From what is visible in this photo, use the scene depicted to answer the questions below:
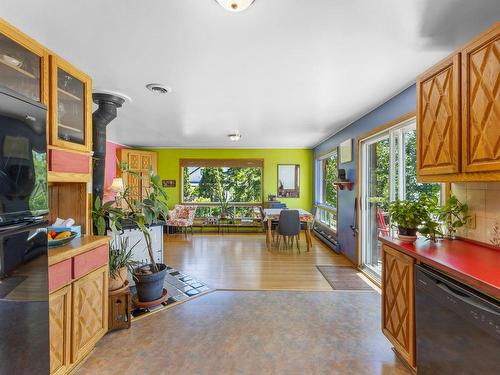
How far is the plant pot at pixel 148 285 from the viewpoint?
8.13 ft

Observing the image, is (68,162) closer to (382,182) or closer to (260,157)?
(382,182)

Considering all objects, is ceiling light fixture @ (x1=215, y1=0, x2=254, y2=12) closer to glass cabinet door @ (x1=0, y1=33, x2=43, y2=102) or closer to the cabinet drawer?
glass cabinet door @ (x1=0, y1=33, x2=43, y2=102)

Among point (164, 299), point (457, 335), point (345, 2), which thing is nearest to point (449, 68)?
point (345, 2)

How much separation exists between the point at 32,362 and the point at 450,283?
2.18m

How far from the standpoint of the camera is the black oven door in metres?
1.00

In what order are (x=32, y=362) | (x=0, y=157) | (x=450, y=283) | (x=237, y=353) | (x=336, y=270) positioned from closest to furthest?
(x=0, y=157), (x=32, y=362), (x=450, y=283), (x=237, y=353), (x=336, y=270)

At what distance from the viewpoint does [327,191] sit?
581 cm

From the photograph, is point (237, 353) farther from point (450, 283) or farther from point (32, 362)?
point (450, 283)

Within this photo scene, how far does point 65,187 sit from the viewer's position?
2.04 meters

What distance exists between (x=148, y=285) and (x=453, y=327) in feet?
8.29

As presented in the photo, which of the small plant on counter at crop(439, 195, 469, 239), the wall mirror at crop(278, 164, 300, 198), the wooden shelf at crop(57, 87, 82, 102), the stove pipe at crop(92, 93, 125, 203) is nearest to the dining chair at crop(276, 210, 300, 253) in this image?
the wall mirror at crop(278, 164, 300, 198)

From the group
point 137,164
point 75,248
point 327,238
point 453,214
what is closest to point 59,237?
point 75,248

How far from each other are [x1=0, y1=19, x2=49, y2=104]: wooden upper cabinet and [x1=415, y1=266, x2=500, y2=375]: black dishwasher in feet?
8.85

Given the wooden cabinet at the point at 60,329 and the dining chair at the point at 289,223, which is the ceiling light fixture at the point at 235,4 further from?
the dining chair at the point at 289,223
